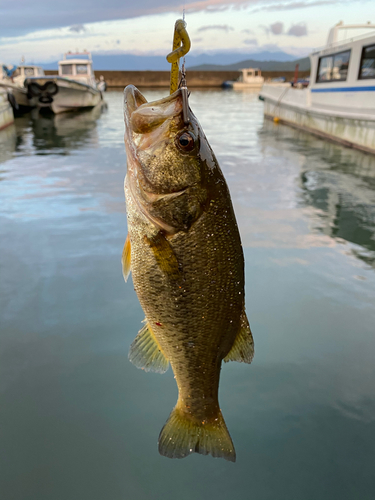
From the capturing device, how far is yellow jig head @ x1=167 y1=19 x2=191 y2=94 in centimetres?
155

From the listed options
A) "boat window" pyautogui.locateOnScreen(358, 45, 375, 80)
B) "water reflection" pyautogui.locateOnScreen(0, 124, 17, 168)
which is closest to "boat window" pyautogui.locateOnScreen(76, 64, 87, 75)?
"water reflection" pyautogui.locateOnScreen(0, 124, 17, 168)

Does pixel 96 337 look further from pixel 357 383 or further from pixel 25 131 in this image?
pixel 25 131

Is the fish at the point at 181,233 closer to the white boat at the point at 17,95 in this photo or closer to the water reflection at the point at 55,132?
the water reflection at the point at 55,132

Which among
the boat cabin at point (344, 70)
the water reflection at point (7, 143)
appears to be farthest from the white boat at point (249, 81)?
the water reflection at point (7, 143)

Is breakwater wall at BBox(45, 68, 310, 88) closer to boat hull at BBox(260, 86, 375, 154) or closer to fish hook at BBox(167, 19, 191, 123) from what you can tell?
boat hull at BBox(260, 86, 375, 154)

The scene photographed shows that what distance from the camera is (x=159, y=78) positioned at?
188 feet

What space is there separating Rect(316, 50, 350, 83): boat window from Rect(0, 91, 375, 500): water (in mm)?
8005

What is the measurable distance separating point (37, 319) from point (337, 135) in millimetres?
12960

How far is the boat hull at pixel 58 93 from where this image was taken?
71.4 ft

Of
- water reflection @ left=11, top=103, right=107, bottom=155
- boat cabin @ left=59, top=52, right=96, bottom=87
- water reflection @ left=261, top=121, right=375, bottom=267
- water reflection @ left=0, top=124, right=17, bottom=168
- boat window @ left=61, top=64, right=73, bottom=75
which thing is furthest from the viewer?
boat window @ left=61, top=64, right=73, bottom=75

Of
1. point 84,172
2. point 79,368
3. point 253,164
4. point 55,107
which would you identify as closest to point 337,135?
point 253,164

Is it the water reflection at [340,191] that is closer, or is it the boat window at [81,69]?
the water reflection at [340,191]

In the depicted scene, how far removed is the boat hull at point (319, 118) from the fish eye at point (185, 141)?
11.6m

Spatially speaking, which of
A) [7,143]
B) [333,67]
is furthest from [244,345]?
[333,67]
